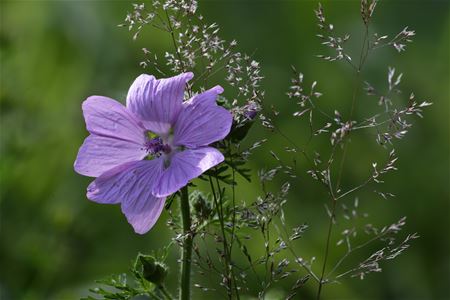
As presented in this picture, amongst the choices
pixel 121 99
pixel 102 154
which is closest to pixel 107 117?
pixel 102 154

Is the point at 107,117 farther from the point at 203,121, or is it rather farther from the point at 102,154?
the point at 203,121

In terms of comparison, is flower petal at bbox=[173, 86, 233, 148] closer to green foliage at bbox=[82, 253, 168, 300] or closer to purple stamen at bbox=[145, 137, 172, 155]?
purple stamen at bbox=[145, 137, 172, 155]

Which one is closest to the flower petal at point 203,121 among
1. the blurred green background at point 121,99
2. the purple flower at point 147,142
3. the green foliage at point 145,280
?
the purple flower at point 147,142

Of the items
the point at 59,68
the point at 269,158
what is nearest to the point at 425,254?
the point at 269,158

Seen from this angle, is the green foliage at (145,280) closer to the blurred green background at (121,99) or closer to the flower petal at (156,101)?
the flower petal at (156,101)

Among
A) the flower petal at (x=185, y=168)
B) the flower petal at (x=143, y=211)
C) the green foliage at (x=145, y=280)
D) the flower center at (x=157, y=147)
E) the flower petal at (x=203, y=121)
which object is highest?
the flower petal at (x=203, y=121)
